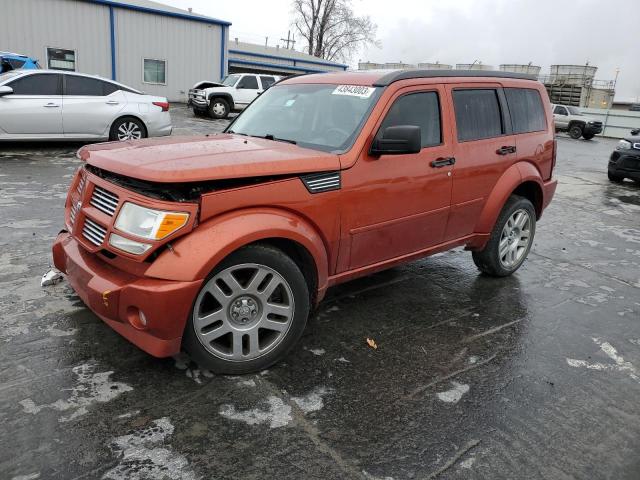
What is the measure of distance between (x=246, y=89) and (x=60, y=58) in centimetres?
868

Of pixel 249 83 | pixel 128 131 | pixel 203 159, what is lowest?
pixel 128 131

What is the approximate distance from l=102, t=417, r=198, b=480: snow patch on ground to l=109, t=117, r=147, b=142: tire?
9.34 meters

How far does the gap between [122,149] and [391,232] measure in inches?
77.0

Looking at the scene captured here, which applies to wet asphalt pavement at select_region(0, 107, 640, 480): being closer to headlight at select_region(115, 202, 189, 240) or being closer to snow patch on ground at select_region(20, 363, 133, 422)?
snow patch on ground at select_region(20, 363, 133, 422)

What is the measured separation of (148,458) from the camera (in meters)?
2.45

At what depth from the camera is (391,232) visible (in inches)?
151

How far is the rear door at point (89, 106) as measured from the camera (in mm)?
10359

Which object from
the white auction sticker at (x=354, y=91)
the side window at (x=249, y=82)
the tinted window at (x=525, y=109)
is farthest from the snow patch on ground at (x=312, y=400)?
the side window at (x=249, y=82)

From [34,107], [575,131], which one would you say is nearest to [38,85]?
[34,107]

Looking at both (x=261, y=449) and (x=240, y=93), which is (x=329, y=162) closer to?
(x=261, y=449)

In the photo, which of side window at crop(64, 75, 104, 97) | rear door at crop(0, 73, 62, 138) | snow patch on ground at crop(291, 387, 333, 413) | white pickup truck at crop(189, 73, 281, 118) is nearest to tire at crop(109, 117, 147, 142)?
side window at crop(64, 75, 104, 97)

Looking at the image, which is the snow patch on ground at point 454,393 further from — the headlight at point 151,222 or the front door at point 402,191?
the headlight at point 151,222

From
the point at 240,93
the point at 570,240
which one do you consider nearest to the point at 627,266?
the point at 570,240

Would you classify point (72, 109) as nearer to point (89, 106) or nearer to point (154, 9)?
point (89, 106)
